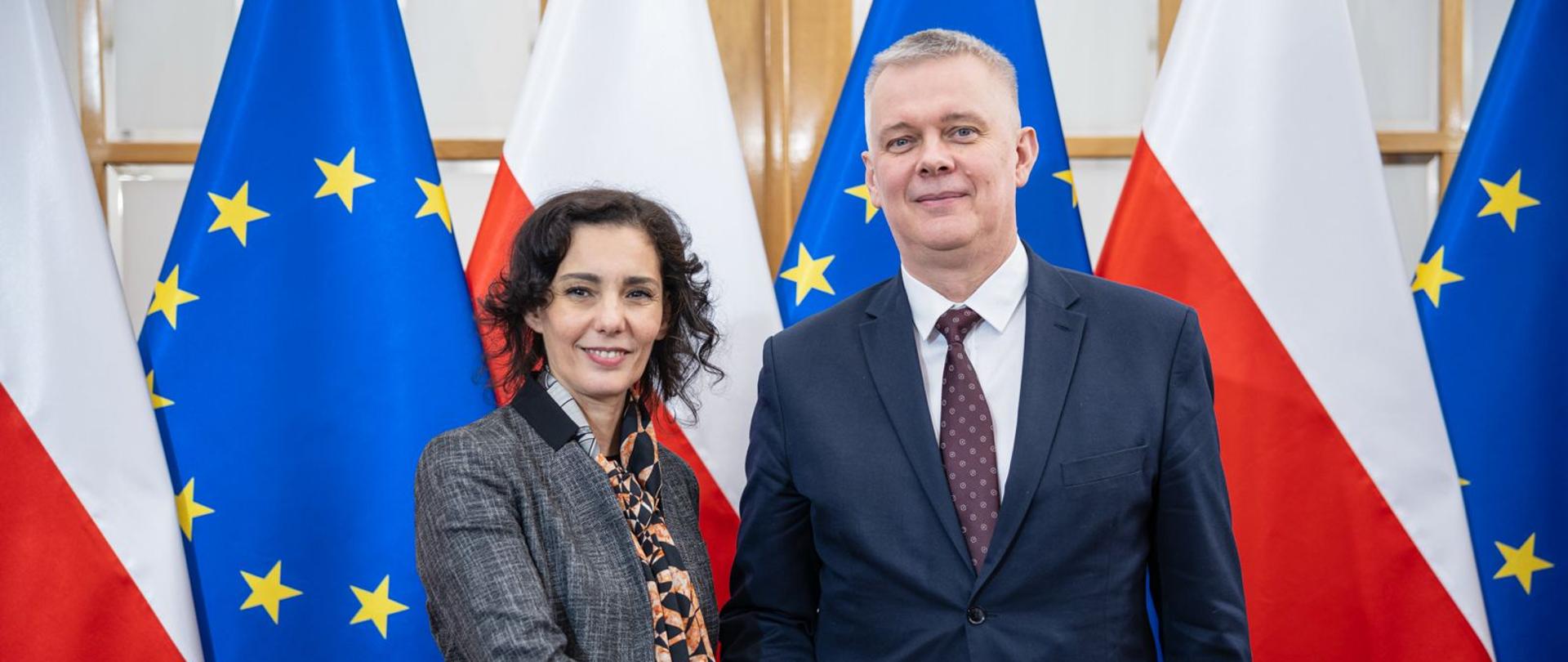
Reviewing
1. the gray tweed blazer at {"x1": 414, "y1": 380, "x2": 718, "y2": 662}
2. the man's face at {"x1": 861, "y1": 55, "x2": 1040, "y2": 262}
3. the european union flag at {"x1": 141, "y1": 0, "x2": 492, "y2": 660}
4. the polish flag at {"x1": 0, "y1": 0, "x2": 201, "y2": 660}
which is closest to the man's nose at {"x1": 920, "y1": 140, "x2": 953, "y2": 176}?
the man's face at {"x1": 861, "y1": 55, "x2": 1040, "y2": 262}

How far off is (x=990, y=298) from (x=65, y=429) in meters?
1.31

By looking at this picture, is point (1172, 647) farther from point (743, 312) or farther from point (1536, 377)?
point (1536, 377)

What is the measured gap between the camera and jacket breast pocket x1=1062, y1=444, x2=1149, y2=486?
121 centimetres

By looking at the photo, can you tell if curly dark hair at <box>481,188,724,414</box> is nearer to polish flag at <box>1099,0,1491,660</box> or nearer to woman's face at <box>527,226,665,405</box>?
woman's face at <box>527,226,665,405</box>

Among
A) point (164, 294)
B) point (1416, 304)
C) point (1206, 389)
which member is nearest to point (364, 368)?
point (164, 294)

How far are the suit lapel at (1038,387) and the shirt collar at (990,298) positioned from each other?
2 centimetres

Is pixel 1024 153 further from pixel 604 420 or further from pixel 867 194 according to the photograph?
pixel 604 420

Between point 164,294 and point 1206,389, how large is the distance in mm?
1508

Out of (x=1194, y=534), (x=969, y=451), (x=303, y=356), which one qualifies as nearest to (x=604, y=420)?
(x=969, y=451)

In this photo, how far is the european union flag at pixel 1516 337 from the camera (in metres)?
1.76

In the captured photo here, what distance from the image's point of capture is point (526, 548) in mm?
1181

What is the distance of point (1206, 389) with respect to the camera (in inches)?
50.5

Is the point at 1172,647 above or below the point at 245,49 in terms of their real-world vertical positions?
below

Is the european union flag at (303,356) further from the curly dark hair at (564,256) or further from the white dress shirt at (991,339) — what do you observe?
the white dress shirt at (991,339)
